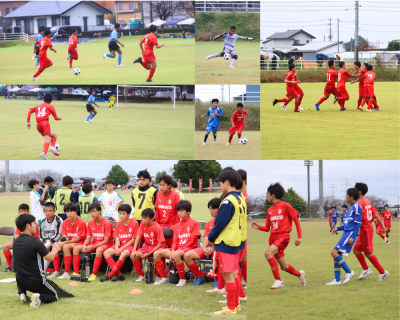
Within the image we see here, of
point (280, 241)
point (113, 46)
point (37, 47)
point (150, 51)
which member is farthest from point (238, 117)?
point (37, 47)

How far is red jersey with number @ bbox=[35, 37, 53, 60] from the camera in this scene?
10078 millimetres

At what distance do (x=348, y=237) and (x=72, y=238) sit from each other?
4351mm

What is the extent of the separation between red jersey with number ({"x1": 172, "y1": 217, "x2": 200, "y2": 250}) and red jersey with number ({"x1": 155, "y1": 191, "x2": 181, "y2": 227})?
23.9 inches

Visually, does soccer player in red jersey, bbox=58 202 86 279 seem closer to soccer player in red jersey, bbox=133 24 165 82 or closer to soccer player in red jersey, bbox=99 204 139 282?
soccer player in red jersey, bbox=99 204 139 282

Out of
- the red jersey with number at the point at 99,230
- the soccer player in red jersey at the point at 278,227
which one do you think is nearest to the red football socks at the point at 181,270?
the soccer player in red jersey at the point at 278,227

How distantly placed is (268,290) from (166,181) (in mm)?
2176

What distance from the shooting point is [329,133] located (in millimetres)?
10312

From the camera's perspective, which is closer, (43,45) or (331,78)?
(43,45)

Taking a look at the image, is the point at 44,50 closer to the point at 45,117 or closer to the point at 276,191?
the point at 45,117

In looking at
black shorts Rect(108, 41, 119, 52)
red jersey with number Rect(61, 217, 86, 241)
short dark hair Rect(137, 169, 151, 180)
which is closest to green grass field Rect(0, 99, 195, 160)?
black shorts Rect(108, 41, 119, 52)

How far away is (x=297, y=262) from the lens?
777 cm

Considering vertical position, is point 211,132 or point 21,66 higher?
point 21,66

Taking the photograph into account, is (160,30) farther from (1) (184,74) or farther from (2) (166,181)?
(2) (166,181)

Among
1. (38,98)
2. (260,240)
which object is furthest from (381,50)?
(38,98)
